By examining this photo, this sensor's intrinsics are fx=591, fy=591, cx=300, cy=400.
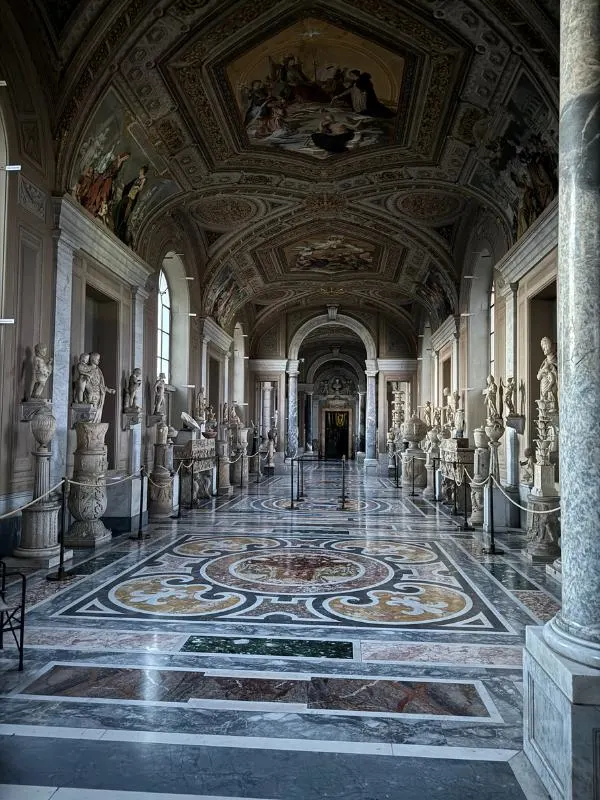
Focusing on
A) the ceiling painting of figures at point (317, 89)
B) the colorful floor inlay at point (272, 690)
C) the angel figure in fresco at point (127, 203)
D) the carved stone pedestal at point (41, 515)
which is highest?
the ceiling painting of figures at point (317, 89)

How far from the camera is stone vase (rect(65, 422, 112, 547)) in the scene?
841 cm

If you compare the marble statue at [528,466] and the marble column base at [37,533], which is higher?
the marble statue at [528,466]

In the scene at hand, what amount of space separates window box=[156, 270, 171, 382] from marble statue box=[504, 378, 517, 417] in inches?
313

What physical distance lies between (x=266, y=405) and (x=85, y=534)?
57.6 feet

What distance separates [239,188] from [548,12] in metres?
7.45

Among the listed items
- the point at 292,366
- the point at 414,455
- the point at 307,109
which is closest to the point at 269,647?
the point at 307,109

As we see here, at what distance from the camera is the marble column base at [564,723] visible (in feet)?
8.11

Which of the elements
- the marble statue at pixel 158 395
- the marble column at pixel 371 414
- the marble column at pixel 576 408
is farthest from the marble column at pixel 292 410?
the marble column at pixel 576 408

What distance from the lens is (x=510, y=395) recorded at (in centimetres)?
1120

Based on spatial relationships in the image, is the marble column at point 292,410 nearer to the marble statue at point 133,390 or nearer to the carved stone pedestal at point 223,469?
the carved stone pedestal at point 223,469

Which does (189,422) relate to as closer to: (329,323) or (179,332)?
(179,332)

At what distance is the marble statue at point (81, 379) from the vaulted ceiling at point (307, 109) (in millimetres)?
2586

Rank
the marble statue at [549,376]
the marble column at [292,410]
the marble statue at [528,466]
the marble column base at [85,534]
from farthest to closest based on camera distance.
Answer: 1. the marble column at [292,410]
2. the marble statue at [528,466]
3. the marble statue at [549,376]
4. the marble column base at [85,534]

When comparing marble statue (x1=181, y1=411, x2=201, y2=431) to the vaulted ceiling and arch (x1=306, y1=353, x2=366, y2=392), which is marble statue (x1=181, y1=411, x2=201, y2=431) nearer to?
the vaulted ceiling
